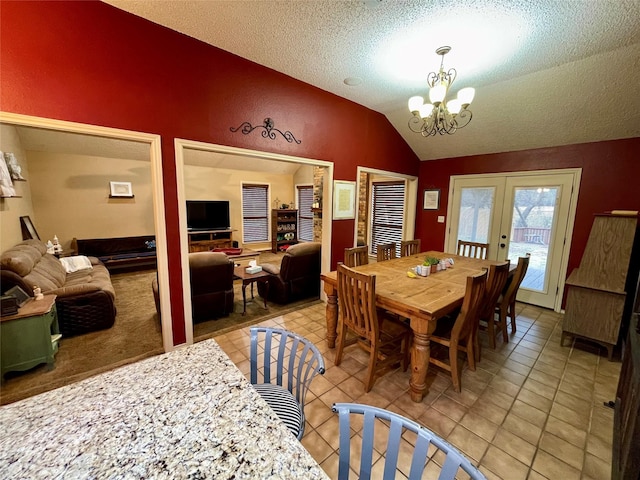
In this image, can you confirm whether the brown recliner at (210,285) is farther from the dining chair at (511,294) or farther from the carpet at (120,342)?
the dining chair at (511,294)

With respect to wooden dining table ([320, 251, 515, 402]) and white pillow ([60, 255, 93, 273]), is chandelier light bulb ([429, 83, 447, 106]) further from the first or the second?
white pillow ([60, 255, 93, 273])

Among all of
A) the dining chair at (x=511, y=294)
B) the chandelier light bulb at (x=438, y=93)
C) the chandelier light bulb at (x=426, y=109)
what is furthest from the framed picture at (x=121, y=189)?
the dining chair at (x=511, y=294)

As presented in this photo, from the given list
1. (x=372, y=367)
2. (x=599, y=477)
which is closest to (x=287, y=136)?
(x=372, y=367)

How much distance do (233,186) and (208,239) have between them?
1.58 meters

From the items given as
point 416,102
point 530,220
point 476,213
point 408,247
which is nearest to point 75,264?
point 408,247

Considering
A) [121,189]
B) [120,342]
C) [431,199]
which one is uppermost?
[121,189]

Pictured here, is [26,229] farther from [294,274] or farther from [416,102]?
[416,102]

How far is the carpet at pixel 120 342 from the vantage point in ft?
7.09

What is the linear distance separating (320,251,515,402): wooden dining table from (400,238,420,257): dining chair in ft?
2.48

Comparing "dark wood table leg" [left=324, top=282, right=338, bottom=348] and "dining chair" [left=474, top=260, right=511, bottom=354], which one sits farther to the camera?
"dark wood table leg" [left=324, top=282, right=338, bottom=348]

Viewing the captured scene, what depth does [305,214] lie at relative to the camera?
786 centimetres

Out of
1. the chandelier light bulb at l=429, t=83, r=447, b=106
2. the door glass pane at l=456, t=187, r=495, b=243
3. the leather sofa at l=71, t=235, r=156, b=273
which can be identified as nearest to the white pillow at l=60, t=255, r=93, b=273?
the leather sofa at l=71, t=235, r=156, b=273

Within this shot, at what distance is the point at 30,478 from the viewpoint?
63cm

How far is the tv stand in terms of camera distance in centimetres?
634
